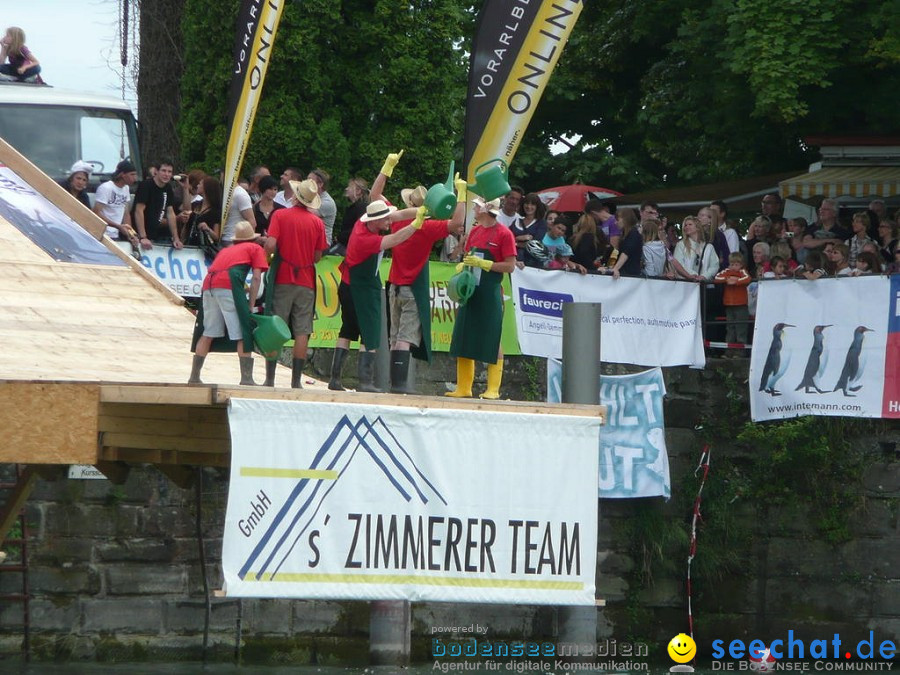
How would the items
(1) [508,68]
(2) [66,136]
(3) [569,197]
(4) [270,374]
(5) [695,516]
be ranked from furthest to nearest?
1. (3) [569,197]
2. (2) [66,136]
3. (5) [695,516]
4. (1) [508,68]
5. (4) [270,374]

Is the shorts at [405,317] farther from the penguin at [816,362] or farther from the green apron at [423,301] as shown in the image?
the penguin at [816,362]

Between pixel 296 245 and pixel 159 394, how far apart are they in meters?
2.68

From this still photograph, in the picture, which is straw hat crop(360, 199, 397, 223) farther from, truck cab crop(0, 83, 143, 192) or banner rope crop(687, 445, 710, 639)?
truck cab crop(0, 83, 143, 192)

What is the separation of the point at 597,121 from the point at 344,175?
43.4 ft

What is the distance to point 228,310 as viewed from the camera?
1134 cm

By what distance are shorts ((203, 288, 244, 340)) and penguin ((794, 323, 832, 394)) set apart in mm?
7550

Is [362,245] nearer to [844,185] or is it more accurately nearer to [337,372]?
[337,372]

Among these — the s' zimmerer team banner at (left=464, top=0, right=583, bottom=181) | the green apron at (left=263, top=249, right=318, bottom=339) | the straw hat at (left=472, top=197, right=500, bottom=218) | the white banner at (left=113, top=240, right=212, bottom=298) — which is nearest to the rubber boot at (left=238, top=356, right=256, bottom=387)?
the green apron at (left=263, top=249, right=318, bottom=339)

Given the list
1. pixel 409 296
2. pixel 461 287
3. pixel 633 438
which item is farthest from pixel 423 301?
pixel 633 438

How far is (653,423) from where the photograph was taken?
17609mm

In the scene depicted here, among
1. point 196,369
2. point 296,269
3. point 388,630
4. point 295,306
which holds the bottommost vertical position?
point 388,630

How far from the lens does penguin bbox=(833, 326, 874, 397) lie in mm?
16891

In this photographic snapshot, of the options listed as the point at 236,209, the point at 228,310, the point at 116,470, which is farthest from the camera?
the point at 236,209

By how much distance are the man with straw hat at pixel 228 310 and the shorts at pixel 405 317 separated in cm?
197
